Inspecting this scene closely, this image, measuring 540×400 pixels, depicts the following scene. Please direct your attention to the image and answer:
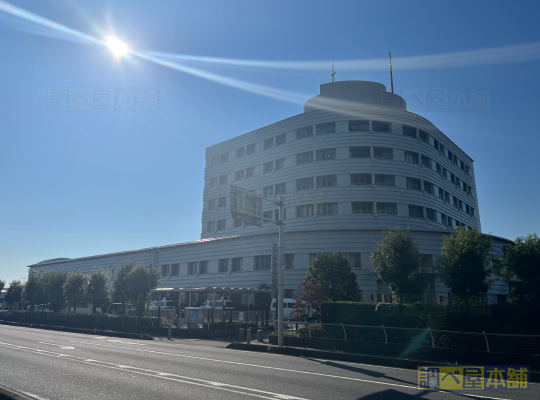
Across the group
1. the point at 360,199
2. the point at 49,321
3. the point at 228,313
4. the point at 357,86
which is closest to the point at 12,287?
the point at 49,321

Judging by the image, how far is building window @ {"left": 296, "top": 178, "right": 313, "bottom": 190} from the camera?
4531 centimetres

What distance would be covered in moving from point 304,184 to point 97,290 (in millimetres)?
26974

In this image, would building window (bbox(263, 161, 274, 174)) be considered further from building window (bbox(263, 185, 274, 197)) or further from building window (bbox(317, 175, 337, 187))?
building window (bbox(317, 175, 337, 187))

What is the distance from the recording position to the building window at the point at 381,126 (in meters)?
44.7

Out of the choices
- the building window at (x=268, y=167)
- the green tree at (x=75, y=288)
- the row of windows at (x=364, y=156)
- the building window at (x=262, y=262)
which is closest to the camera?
the building window at (x=262, y=262)

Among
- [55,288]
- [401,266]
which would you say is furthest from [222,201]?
[401,266]

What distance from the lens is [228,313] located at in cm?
2833

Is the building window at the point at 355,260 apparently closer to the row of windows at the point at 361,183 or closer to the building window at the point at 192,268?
the row of windows at the point at 361,183

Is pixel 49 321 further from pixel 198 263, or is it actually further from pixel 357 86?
pixel 357 86

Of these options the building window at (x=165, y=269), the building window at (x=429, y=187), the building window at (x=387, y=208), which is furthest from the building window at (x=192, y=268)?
the building window at (x=429, y=187)

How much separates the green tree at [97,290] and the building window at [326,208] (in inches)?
1031

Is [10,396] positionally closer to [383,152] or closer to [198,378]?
[198,378]

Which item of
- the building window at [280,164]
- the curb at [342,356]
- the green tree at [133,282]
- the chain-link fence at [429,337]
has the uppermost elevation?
the building window at [280,164]

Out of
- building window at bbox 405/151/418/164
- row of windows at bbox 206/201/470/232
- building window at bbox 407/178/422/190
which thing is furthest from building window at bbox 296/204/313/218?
building window at bbox 405/151/418/164
